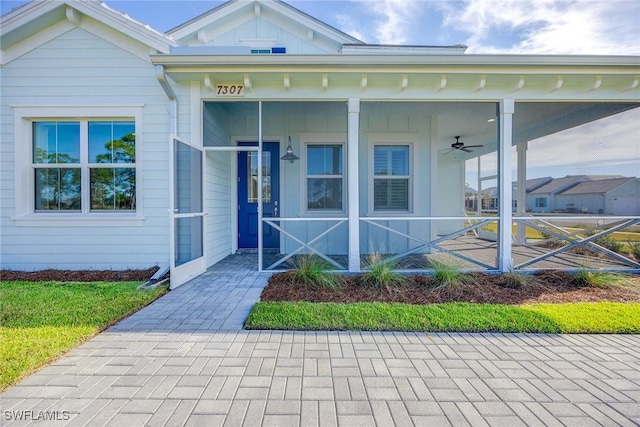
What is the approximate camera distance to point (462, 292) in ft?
12.4

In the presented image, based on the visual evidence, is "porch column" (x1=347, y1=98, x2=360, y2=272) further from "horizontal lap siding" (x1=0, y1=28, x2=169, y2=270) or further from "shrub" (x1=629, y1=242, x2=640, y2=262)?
"shrub" (x1=629, y1=242, x2=640, y2=262)

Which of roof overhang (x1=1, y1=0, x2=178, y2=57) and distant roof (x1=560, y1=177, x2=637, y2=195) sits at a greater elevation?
roof overhang (x1=1, y1=0, x2=178, y2=57)

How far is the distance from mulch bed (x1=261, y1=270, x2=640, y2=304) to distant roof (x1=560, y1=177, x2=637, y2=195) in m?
2.55

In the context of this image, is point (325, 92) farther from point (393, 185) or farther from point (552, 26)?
point (552, 26)

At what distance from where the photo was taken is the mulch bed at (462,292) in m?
3.60

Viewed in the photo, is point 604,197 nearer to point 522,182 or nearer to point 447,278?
point 522,182

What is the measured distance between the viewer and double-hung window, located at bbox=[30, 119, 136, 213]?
4.88m

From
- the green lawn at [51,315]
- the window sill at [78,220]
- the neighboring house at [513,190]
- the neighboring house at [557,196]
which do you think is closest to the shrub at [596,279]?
the neighboring house at [557,196]

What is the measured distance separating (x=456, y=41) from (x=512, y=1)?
2.09 m

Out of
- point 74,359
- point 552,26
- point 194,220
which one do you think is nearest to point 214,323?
point 74,359

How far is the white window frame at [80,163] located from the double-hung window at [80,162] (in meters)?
0.03

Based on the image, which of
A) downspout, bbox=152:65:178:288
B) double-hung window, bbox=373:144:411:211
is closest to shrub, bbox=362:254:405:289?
double-hung window, bbox=373:144:411:211

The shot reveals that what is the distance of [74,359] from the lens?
228 centimetres

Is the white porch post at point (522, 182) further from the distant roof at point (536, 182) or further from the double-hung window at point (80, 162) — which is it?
the double-hung window at point (80, 162)
